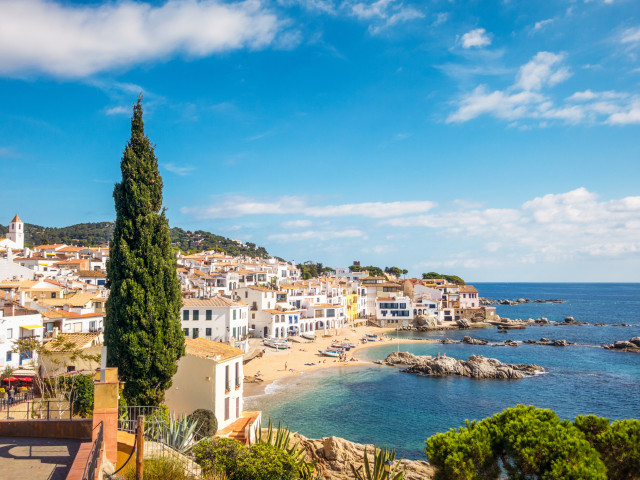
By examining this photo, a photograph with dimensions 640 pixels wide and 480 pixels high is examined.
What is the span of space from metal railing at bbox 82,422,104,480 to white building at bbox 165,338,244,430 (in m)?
13.7

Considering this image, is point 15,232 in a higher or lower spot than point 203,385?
higher

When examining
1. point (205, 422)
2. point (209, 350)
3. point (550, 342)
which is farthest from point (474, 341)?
point (205, 422)

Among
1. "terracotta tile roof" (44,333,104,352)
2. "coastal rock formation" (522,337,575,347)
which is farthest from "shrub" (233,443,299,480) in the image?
"coastal rock formation" (522,337,575,347)

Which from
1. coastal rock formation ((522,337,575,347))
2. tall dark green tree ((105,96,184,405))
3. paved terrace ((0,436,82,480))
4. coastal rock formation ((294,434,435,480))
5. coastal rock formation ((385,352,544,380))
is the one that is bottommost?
coastal rock formation ((522,337,575,347))

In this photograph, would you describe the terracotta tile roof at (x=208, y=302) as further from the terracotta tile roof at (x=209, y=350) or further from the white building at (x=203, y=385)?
the white building at (x=203, y=385)

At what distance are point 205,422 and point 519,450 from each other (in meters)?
15.3

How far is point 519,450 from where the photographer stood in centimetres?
1119

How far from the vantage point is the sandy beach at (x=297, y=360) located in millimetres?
49750

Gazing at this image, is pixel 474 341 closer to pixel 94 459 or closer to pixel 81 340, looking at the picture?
pixel 81 340

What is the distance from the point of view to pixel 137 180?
71.1 feet

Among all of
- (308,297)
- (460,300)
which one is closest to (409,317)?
(460,300)

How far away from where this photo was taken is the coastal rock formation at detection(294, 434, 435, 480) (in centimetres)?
2392

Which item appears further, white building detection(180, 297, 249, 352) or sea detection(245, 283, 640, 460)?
white building detection(180, 297, 249, 352)

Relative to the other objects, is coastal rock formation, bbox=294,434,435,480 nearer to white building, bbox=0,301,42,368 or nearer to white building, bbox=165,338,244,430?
white building, bbox=165,338,244,430
